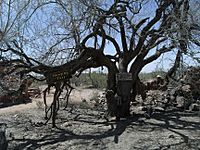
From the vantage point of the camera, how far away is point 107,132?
28.9ft

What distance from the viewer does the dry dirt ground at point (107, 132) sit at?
25.2 ft

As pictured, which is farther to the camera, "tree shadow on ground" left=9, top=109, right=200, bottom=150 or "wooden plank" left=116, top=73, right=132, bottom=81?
"wooden plank" left=116, top=73, right=132, bottom=81

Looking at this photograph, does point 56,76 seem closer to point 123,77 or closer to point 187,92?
point 123,77

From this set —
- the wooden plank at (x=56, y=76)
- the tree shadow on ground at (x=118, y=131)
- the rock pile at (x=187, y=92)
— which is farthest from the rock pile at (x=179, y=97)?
the wooden plank at (x=56, y=76)

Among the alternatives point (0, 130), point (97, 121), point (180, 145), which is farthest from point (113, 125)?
point (0, 130)

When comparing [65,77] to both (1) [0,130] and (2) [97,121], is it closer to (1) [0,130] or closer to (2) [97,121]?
(2) [97,121]

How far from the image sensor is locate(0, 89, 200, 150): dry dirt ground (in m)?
7.70

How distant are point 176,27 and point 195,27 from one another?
90 cm

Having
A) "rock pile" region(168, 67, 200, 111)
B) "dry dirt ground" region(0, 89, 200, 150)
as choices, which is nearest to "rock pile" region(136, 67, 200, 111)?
"rock pile" region(168, 67, 200, 111)

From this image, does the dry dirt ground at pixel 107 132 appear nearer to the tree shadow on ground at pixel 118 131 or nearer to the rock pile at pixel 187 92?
the tree shadow on ground at pixel 118 131

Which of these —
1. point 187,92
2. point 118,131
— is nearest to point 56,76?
point 118,131

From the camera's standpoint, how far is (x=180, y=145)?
291 inches

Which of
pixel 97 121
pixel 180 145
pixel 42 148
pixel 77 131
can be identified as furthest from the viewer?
pixel 97 121

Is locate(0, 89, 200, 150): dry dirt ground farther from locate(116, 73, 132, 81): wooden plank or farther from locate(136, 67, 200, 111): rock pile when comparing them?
locate(116, 73, 132, 81): wooden plank
